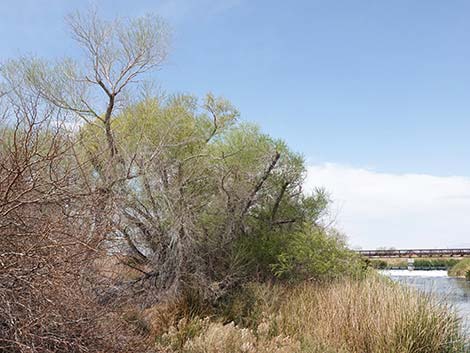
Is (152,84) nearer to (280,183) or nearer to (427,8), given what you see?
(280,183)

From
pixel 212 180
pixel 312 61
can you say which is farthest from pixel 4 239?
pixel 312 61

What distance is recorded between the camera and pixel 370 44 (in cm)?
1302

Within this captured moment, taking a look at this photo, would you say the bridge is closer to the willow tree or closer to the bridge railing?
the bridge railing

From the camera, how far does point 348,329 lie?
7.96m

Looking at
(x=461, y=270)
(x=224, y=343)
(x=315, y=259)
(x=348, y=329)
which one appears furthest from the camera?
(x=461, y=270)

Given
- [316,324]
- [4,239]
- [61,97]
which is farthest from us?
[61,97]

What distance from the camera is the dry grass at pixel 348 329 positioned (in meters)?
7.16

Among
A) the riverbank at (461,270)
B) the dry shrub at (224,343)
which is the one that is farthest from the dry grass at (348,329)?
the riverbank at (461,270)

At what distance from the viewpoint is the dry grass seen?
716 cm

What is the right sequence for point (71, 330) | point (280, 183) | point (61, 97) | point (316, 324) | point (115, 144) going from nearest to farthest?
point (71, 330) < point (316, 324) < point (115, 144) < point (61, 97) < point (280, 183)

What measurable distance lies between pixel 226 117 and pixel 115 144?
3.80 m

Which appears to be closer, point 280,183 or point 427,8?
point 427,8

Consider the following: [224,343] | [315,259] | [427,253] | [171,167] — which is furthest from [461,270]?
[224,343]

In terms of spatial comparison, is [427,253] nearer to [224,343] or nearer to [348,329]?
[348,329]
